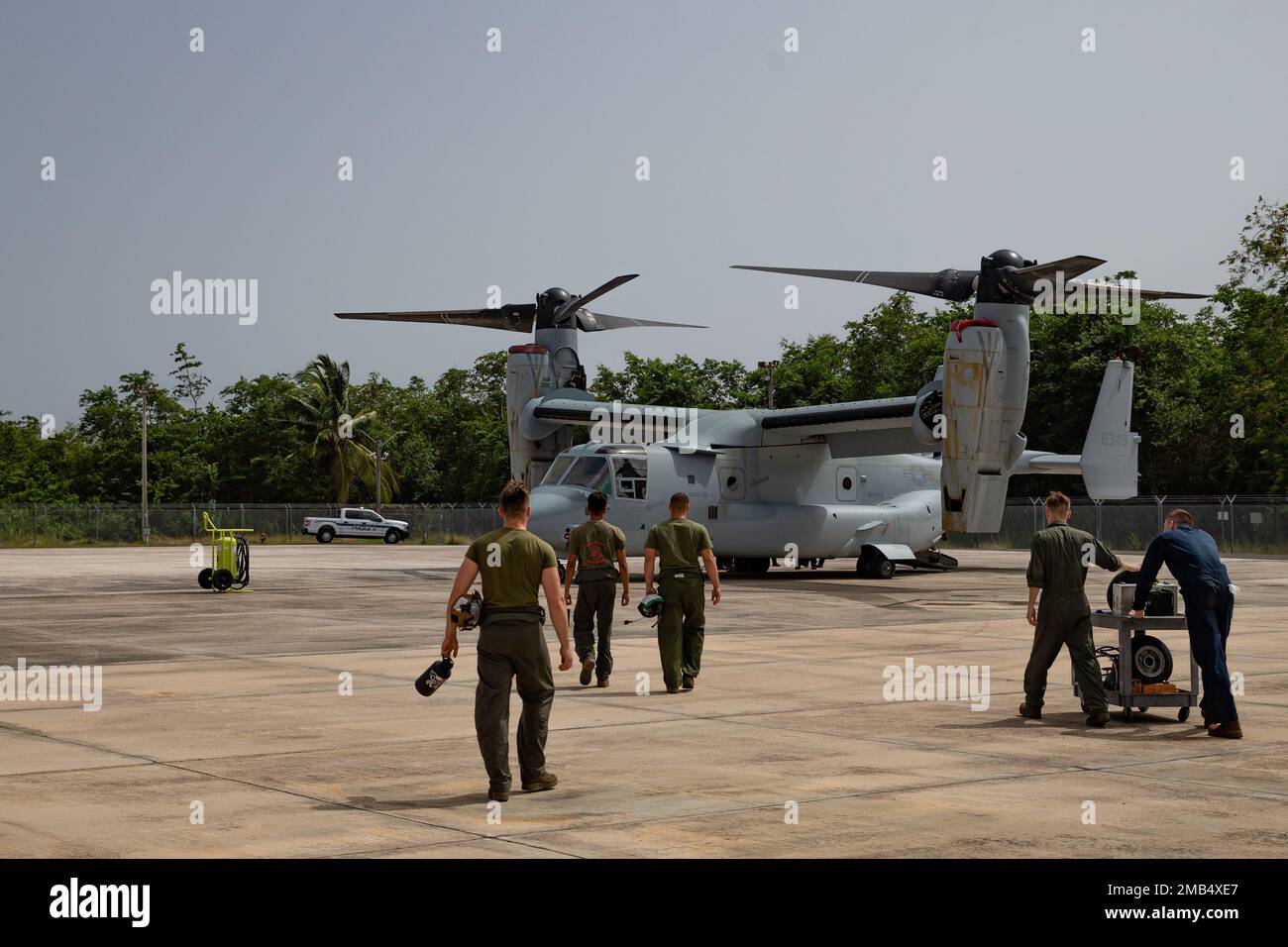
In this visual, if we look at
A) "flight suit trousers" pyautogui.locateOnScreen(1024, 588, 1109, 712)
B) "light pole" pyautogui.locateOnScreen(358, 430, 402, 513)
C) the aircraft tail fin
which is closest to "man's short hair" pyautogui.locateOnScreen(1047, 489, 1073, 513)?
"flight suit trousers" pyautogui.locateOnScreen(1024, 588, 1109, 712)

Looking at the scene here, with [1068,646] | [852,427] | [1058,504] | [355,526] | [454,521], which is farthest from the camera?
[454,521]

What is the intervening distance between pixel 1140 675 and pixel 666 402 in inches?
2336

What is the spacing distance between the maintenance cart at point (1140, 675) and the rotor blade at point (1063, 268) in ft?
46.0

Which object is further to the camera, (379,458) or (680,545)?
(379,458)

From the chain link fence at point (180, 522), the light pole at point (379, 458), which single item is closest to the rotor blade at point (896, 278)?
the chain link fence at point (180, 522)

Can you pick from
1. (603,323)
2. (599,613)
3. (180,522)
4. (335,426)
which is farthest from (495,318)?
(335,426)

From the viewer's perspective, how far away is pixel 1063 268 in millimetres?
24906

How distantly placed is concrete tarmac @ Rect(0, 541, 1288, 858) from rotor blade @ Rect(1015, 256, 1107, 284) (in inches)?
316

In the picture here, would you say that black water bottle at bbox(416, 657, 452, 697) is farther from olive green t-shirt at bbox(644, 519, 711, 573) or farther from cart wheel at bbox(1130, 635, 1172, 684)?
cart wheel at bbox(1130, 635, 1172, 684)

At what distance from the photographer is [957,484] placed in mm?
25531

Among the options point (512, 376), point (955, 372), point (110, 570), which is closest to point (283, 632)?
point (955, 372)

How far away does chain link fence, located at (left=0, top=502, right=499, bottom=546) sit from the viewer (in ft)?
205

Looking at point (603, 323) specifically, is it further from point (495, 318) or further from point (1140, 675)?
point (1140, 675)

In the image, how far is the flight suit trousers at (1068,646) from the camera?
1091 cm
